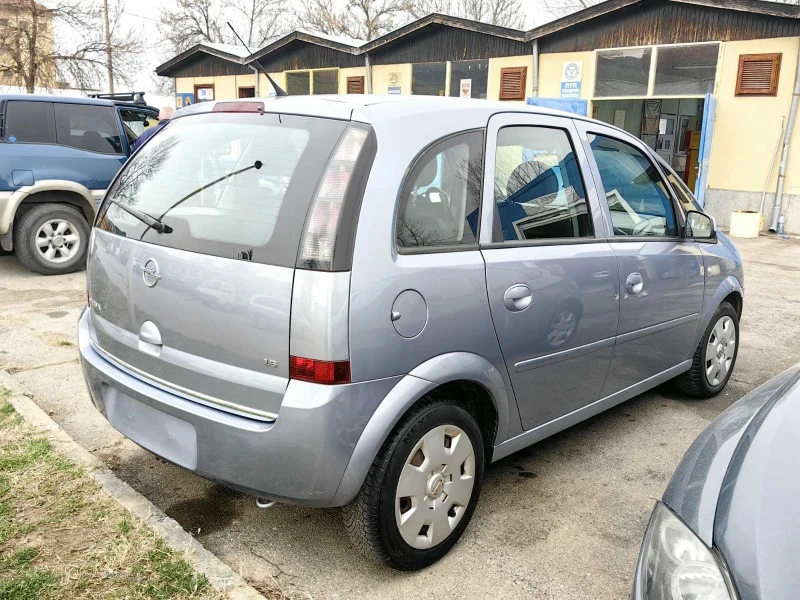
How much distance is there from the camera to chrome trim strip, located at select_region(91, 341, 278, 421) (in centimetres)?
228

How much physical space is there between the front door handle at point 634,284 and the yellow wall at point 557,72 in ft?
39.6

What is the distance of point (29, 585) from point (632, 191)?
3255mm

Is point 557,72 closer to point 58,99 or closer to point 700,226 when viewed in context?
point 58,99

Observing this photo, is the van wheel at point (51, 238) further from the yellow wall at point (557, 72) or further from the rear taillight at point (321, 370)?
the yellow wall at point (557, 72)

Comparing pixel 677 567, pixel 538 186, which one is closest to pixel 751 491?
pixel 677 567

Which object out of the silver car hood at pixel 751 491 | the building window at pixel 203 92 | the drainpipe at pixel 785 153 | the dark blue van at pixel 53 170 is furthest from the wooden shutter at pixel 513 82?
the silver car hood at pixel 751 491

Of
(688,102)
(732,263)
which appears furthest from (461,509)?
(688,102)

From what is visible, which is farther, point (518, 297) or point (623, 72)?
point (623, 72)

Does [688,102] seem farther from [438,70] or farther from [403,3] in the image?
[403,3]

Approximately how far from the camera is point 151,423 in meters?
2.60

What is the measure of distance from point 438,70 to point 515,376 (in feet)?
49.4

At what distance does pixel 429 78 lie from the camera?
16.9 meters

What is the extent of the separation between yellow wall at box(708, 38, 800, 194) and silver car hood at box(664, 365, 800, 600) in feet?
39.4

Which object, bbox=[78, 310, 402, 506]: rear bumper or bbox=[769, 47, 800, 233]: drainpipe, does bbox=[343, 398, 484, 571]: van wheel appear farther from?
bbox=[769, 47, 800, 233]: drainpipe
